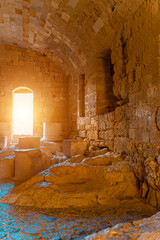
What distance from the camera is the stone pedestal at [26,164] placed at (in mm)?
5426

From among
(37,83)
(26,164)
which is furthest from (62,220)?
(37,83)

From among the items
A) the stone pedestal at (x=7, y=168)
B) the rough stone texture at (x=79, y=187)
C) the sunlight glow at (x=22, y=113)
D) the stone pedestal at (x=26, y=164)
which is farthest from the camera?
the sunlight glow at (x=22, y=113)

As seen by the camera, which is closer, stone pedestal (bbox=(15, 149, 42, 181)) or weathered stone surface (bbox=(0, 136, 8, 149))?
stone pedestal (bbox=(15, 149, 42, 181))

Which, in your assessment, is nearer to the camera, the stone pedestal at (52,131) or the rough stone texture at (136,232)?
the rough stone texture at (136,232)

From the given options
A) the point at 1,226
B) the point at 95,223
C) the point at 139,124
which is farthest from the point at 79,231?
the point at 139,124

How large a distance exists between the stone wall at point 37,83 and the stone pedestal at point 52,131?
34 centimetres

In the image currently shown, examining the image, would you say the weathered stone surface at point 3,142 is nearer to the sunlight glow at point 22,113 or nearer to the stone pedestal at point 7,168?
the stone pedestal at point 7,168

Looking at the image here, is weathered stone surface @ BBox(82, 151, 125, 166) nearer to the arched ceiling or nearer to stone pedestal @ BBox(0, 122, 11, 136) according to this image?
the arched ceiling

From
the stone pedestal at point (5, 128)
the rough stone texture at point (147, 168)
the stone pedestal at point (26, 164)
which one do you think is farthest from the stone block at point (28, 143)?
the stone pedestal at point (5, 128)

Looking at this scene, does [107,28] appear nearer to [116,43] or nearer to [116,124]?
[116,43]

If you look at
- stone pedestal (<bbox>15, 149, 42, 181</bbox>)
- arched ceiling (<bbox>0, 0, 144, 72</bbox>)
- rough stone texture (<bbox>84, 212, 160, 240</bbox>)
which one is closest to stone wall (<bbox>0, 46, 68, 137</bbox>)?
arched ceiling (<bbox>0, 0, 144, 72</bbox>)

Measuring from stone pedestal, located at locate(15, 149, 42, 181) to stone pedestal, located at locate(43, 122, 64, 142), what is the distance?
4396 mm

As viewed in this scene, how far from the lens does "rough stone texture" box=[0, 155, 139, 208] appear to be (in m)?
3.92

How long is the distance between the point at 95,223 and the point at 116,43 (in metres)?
4.20
